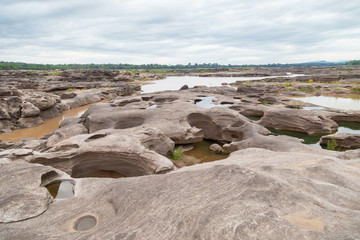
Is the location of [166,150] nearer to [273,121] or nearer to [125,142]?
[125,142]

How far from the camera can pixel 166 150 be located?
9.76 metres

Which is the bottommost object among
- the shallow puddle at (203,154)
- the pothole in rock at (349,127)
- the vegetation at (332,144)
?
the shallow puddle at (203,154)

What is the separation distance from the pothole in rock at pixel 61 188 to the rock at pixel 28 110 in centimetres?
1328

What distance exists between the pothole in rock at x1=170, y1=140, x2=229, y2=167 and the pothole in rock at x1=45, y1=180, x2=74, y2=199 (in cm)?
475

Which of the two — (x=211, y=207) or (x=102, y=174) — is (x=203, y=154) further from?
(x=211, y=207)

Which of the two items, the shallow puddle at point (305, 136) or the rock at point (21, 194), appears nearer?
the rock at point (21, 194)

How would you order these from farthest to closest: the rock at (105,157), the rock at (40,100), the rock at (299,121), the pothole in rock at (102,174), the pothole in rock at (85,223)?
the rock at (40,100) < the rock at (299,121) < the pothole in rock at (102,174) < the rock at (105,157) < the pothole in rock at (85,223)

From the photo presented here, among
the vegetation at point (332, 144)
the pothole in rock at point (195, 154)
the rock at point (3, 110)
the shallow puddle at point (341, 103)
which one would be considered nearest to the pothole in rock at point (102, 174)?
the pothole in rock at point (195, 154)

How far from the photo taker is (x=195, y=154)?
11.2 meters

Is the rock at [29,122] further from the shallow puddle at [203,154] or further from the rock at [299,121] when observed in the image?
the rock at [299,121]

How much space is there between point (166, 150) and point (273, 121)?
9.11 m

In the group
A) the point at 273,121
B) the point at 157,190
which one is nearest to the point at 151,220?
the point at 157,190

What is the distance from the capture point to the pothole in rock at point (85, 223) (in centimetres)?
373

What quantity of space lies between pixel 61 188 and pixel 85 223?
2634 millimetres
